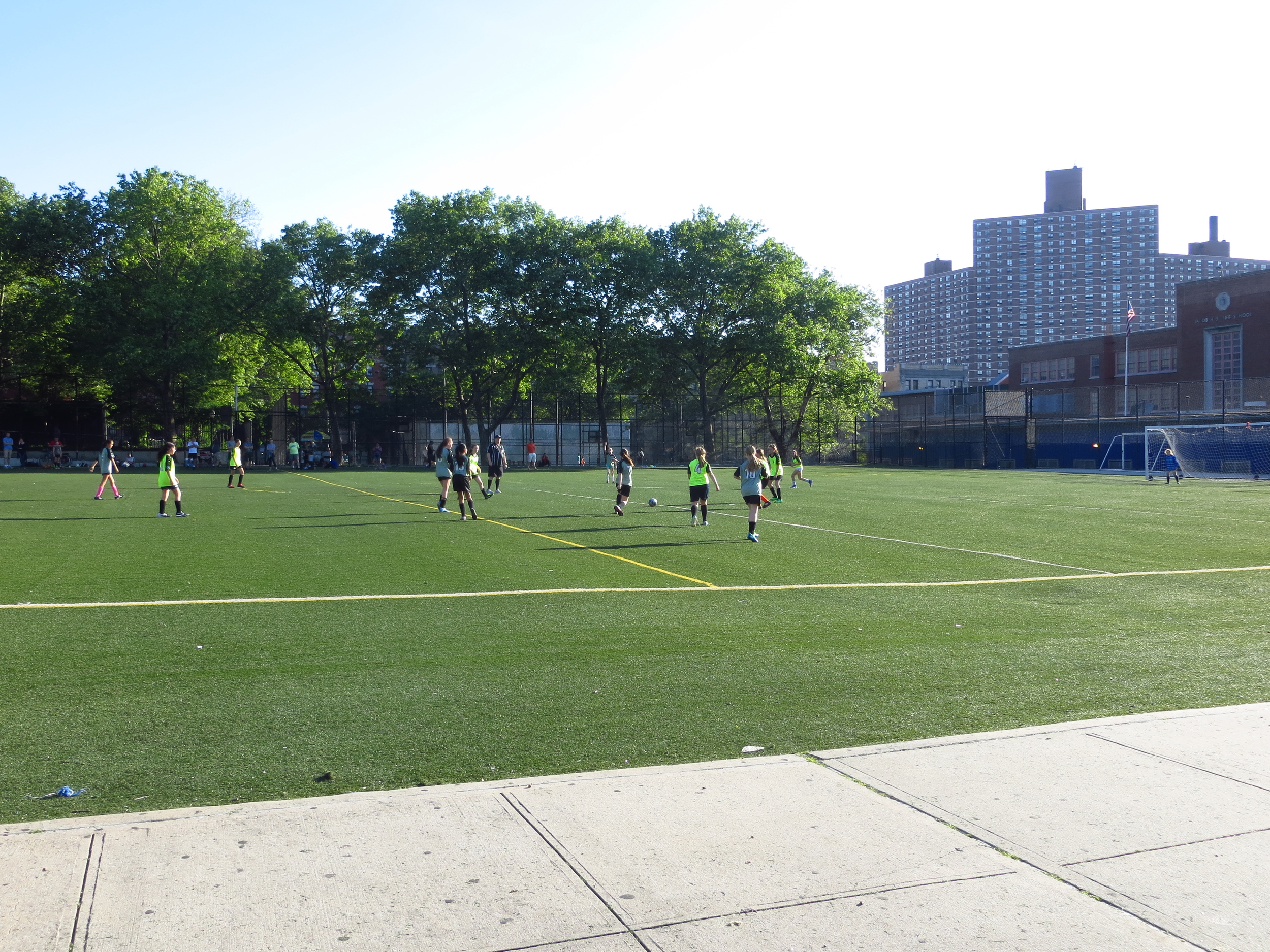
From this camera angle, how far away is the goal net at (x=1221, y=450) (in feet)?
146

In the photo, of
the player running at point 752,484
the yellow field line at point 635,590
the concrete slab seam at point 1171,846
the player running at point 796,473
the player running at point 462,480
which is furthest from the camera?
the player running at point 796,473

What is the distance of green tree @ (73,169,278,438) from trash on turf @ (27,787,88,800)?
57967 mm

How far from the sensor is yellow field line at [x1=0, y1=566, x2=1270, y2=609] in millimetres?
9758

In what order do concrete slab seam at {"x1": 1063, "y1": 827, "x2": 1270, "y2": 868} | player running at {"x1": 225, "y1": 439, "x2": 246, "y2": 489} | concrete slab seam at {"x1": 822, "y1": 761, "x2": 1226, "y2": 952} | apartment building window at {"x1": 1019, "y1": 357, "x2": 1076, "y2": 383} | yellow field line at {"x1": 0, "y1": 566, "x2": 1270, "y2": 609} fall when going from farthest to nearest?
apartment building window at {"x1": 1019, "y1": 357, "x2": 1076, "y2": 383} < player running at {"x1": 225, "y1": 439, "x2": 246, "y2": 489} < yellow field line at {"x1": 0, "y1": 566, "x2": 1270, "y2": 609} < concrete slab seam at {"x1": 1063, "y1": 827, "x2": 1270, "y2": 868} < concrete slab seam at {"x1": 822, "y1": 761, "x2": 1226, "y2": 952}

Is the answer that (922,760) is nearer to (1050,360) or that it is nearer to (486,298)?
(486,298)

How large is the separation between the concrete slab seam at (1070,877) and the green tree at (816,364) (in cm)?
6461

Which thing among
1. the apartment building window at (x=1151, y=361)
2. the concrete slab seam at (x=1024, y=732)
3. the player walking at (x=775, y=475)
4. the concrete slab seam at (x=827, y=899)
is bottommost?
the concrete slab seam at (x=1024, y=732)

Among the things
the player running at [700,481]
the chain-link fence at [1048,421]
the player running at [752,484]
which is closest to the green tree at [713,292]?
the chain-link fence at [1048,421]

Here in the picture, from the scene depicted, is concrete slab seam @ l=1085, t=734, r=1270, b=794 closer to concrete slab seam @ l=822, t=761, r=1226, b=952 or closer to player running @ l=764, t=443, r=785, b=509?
concrete slab seam @ l=822, t=761, r=1226, b=952

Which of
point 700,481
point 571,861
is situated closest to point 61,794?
point 571,861

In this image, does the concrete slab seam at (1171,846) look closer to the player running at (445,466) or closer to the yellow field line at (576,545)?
the yellow field line at (576,545)

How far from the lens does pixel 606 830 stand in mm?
3904

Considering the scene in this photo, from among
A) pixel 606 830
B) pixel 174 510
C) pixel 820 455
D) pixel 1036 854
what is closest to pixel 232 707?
pixel 606 830

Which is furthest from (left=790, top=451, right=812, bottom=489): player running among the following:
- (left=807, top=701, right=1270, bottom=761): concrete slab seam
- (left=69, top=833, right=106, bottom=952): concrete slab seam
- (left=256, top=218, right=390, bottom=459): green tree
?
(left=256, top=218, right=390, bottom=459): green tree
